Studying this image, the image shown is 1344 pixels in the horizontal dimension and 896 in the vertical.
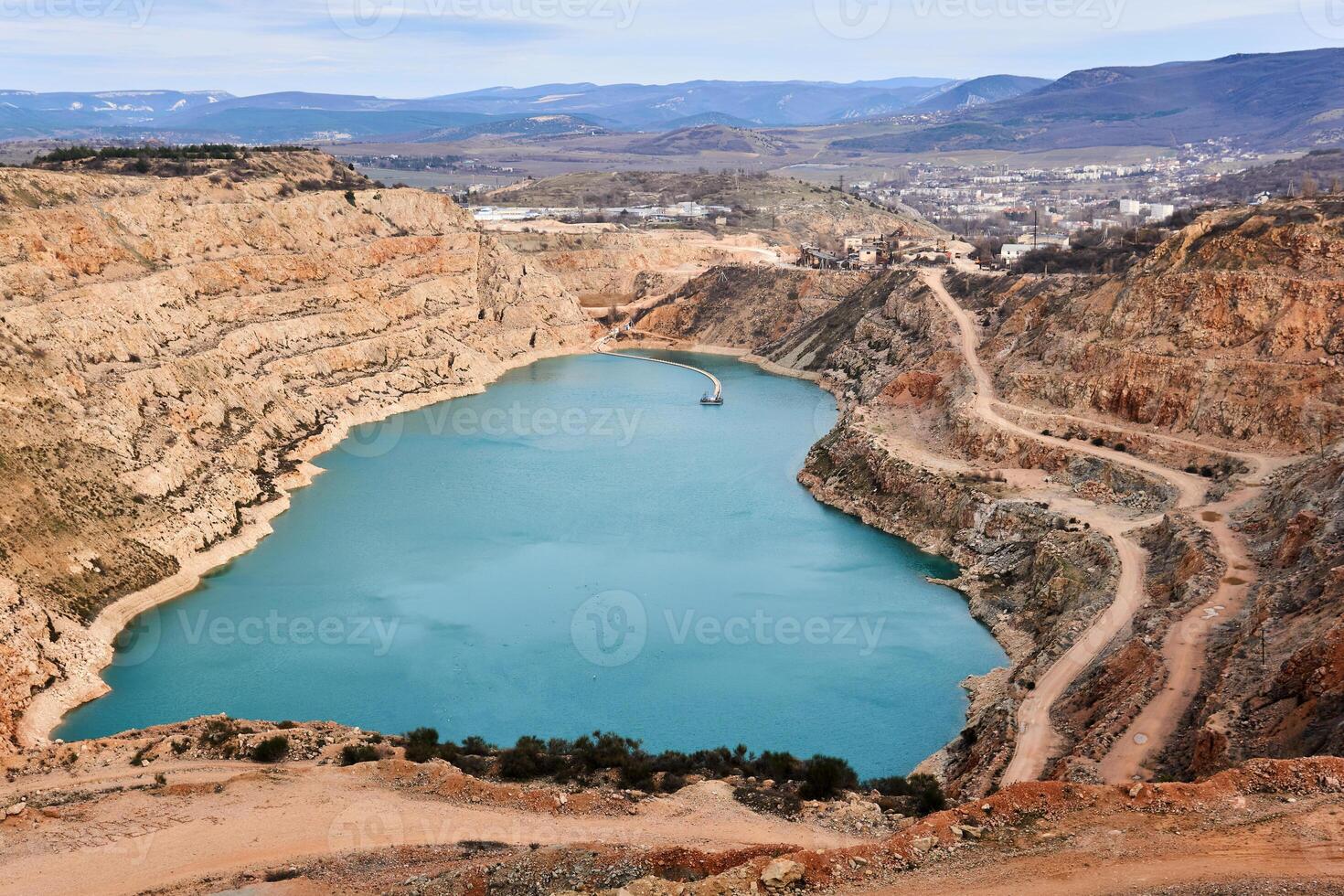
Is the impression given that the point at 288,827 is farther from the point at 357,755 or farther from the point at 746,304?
the point at 746,304

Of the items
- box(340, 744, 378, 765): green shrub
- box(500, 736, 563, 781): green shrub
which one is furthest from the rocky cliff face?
box(340, 744, 378, 765): green shrub

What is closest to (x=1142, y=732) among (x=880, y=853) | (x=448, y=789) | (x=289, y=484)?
(x=880, y=853)

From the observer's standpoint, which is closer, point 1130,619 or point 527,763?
point 527,763

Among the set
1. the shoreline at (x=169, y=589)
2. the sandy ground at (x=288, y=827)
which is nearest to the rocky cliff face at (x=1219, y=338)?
the sandy ground at (x=288, y=827)

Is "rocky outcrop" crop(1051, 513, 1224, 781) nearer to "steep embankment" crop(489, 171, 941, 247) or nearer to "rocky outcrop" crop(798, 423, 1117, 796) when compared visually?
"rocky outcrop" crop(798, 423, 1117, 796)

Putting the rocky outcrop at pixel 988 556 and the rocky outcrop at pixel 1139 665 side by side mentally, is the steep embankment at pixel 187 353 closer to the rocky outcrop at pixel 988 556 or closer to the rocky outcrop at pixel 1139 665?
the rocky outcrop at pixel 988 556

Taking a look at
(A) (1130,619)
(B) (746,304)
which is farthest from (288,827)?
(B) (746,304)
